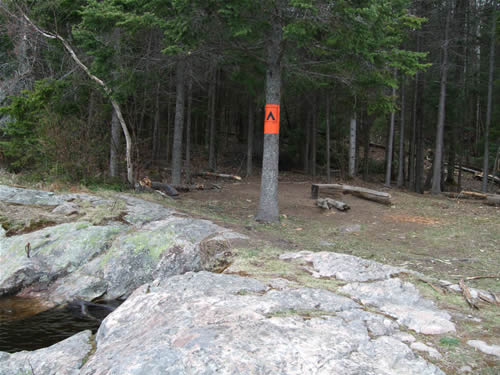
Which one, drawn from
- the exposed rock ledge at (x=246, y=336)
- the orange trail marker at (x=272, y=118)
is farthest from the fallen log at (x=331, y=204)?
the exposed rock ledge at (x=246, y=336)

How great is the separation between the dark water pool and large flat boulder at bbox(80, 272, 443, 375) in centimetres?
142

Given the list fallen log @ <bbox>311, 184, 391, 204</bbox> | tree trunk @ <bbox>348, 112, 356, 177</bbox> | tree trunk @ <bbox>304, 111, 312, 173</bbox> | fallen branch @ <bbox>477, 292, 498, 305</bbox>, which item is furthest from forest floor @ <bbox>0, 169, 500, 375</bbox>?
tree trunk @ <bbox>304, 111, 312, 173</bbox>

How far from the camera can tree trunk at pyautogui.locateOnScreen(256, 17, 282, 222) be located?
10.3 meters

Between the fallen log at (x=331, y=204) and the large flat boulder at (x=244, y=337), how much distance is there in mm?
8394

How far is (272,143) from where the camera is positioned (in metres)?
10.4

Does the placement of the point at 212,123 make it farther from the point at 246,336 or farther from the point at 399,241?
the point at 246,336

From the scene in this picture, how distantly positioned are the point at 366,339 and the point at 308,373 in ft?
2.55

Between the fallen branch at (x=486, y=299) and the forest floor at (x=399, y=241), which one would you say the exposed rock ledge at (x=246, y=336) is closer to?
the forest floor at (x=399, y=241)

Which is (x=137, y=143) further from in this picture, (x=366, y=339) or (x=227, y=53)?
(x=366, y=339)

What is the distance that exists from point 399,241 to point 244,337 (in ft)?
23.1

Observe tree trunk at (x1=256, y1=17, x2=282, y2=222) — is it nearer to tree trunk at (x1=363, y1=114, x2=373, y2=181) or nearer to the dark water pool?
the dark water pool

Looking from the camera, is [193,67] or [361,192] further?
[193,67]

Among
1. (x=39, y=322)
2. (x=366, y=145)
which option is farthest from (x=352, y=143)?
(x=39, y=322)

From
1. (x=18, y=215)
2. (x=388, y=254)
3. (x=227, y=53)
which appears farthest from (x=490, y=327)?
(x=227, y=53)
